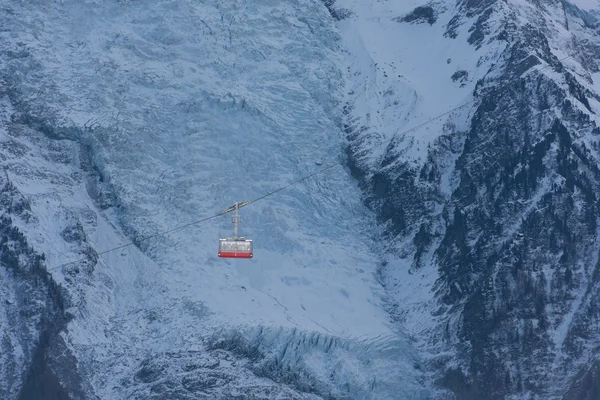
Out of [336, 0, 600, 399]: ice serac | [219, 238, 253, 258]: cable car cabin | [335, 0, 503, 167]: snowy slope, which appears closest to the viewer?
[219, 238, 253, 258]: cable car cabin

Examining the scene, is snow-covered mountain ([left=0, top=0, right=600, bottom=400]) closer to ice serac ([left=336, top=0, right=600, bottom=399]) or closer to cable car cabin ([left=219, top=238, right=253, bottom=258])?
ice serac ([left=336, top=0, right=600, bottom=399])

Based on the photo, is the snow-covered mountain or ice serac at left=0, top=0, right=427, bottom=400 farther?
the snow-covered mountain

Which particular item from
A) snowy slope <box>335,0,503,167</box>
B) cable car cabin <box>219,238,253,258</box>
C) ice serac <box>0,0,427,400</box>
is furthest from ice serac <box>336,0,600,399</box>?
cable car cabin <box>219,238,253,258</box>

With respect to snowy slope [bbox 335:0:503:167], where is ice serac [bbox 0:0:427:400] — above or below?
below

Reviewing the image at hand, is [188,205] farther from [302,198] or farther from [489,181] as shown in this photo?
[489,181]

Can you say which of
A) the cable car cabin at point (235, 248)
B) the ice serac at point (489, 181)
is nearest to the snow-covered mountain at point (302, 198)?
the ice serac at point (489, 181)

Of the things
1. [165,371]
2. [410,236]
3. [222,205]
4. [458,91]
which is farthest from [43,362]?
[458,91]

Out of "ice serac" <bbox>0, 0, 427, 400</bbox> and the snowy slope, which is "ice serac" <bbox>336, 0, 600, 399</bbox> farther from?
"ice serac" <bbox>0, 0, 427, 400</bbox>

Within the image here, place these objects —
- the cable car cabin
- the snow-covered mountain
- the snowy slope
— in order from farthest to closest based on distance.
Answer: the snowy slope → the snow-covered mountain → the cable car cabin
